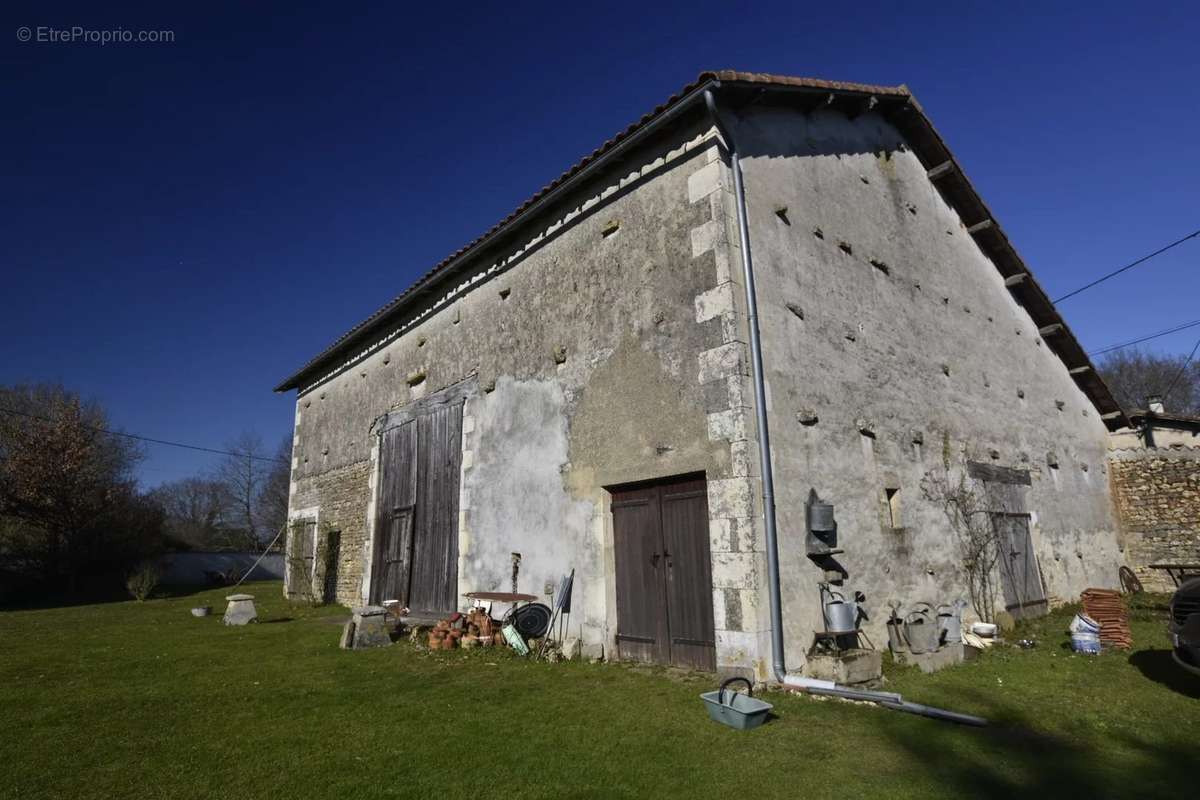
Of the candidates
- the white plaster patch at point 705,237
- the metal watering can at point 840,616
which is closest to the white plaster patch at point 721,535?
the metal watering can at point 840,616

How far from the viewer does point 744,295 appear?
636 cm

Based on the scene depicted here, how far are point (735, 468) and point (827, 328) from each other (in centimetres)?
245

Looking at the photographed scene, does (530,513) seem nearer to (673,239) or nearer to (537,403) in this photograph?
(537,403)

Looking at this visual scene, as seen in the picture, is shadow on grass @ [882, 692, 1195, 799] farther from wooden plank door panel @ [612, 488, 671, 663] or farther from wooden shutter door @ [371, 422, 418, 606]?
wooden shutter door @ [371, 422, 418, 606]

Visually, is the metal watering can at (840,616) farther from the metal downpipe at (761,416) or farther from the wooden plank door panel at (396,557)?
the wooden plank door panel at (396,557)

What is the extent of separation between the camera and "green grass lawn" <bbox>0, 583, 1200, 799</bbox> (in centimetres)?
354

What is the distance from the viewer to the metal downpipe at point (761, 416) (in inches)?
219

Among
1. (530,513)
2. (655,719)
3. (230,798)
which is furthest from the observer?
(530,513)

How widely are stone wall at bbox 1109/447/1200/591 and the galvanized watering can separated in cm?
1151

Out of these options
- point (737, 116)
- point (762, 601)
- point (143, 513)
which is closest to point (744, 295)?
point (737, 116)

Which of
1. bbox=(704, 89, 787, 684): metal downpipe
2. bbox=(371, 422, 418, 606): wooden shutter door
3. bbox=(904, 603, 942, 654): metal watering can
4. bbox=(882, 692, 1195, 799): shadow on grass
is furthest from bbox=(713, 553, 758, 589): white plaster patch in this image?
bbox=(371, 422, 418, 606): wooden shutter door

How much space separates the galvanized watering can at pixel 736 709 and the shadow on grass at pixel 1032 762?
860 millimetres

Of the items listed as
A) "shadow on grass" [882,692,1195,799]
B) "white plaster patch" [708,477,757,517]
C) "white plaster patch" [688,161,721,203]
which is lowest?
"shadow on grass" [882,692,1195,799]

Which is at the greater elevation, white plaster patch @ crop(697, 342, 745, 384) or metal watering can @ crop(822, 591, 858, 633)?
white plaster patch @ crop(697, 342, 745, 384)
